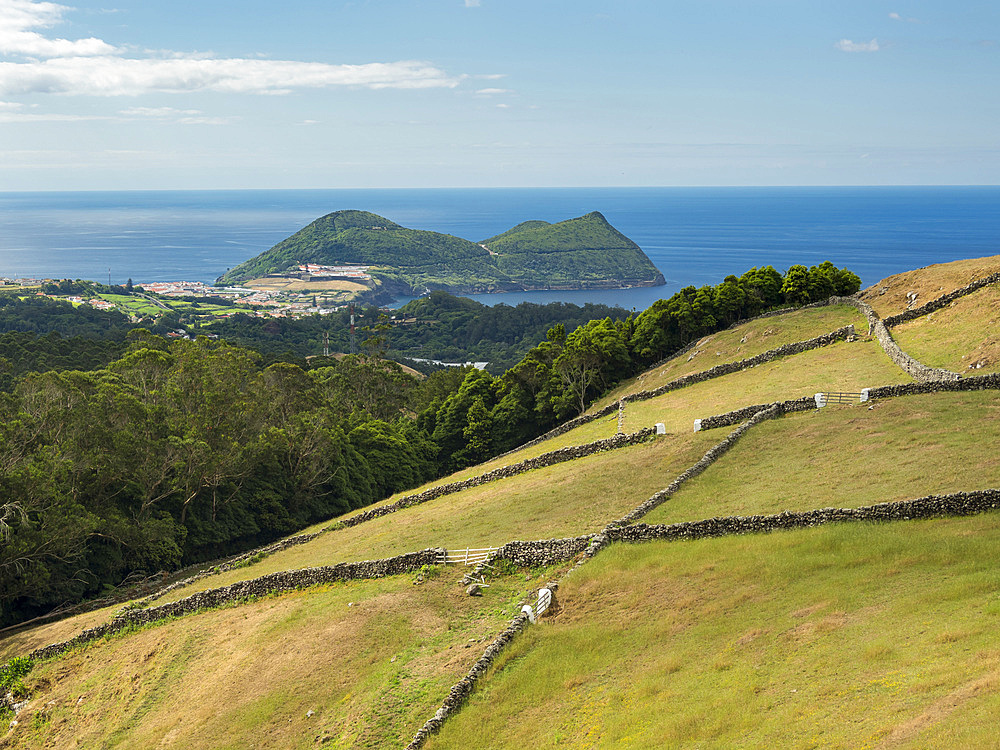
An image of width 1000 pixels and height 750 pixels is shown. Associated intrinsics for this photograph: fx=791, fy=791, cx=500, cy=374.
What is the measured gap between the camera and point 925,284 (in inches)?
2045

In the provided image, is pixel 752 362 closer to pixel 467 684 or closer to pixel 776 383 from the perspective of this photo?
pixel 776 383

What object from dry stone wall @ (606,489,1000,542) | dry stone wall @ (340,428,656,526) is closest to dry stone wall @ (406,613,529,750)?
dry stone wall @ (606,489,1000,542)

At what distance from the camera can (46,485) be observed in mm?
36344

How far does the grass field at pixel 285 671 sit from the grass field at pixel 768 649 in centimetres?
206

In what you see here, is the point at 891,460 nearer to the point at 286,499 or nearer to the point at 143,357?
the point at 286,499

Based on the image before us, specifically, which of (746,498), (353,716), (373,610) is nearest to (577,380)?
(746,498)

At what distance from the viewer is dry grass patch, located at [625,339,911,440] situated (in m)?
38.3

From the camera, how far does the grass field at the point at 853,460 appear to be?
22.8 meters

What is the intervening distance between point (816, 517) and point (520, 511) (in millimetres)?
11515

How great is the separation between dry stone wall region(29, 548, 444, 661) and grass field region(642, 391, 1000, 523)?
8.38m

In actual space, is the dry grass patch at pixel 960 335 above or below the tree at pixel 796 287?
below

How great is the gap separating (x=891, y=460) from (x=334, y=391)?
183 ft

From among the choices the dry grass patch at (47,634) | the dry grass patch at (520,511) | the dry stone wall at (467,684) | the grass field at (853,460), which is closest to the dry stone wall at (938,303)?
the grass field at (853,460)

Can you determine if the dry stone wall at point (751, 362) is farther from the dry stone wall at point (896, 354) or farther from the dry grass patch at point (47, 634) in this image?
the dry grass patch at point (47, 634)
